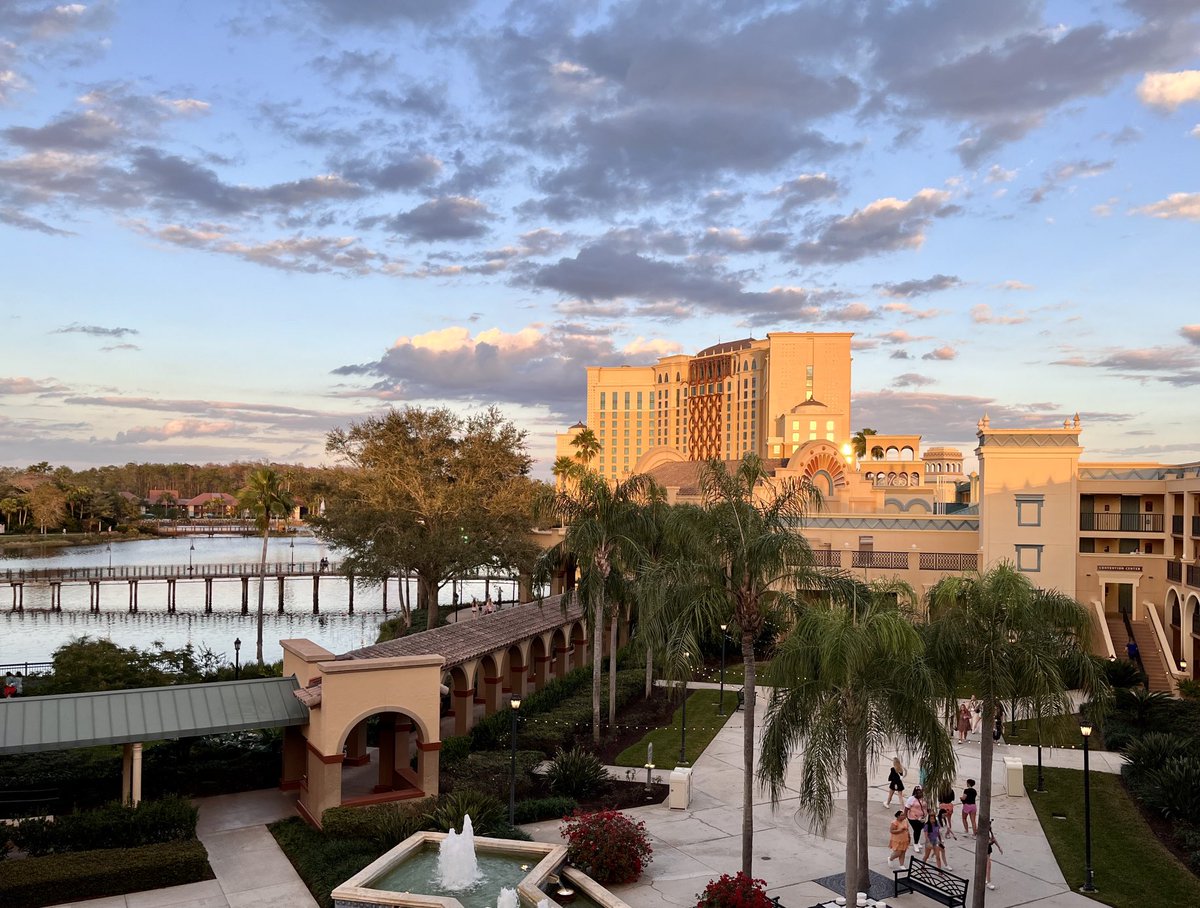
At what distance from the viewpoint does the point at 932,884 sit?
16734 millimetres

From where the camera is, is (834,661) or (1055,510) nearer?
(834,661)

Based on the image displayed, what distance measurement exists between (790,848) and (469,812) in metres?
6.77

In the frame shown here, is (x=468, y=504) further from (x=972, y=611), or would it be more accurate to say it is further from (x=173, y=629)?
(x=972, y=611)

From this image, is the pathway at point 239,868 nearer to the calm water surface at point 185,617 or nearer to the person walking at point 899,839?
the person walking at point 899,839

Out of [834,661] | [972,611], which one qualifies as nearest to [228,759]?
[834,661]

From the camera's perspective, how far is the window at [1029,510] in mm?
43062

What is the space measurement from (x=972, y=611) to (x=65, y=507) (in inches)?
5507

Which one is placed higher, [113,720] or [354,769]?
[113,720]

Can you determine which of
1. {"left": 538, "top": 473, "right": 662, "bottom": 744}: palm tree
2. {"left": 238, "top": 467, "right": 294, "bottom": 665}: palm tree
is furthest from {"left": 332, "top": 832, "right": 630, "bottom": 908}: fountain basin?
{"left": 238, "top": 467, "right": 294, "bottom": 665}: palm tree

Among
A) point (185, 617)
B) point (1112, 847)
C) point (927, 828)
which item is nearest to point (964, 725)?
point (1112, 847)

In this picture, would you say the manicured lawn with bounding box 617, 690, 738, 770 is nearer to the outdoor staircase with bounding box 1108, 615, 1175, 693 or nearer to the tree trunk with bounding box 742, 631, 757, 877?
the tree trunk with bounding box 742, 631, 757, 877

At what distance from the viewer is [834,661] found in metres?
14.0

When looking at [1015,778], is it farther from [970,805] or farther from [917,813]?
[917,813]

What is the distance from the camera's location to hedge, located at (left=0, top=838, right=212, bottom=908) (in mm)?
15703
